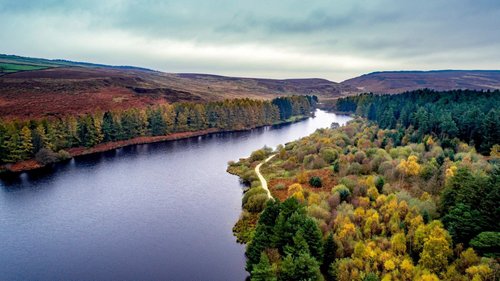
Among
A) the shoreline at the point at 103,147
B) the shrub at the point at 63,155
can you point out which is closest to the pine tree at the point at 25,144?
the shoreline at the point at 103,147

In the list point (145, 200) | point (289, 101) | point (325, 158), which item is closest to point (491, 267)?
point (325, 158)

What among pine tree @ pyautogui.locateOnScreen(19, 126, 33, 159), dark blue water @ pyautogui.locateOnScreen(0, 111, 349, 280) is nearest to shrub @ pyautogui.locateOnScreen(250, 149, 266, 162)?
dark blue water @ pyautogui.locateOnScreen(0, 111, 349, 280)

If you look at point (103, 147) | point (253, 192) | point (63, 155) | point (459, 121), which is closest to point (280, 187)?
point (253, 192)

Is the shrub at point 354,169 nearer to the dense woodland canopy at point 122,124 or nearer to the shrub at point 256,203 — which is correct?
the shrub at point 256,203

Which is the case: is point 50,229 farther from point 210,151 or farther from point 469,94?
point 469,94

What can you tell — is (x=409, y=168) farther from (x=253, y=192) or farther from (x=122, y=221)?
(x=122, y=221)
